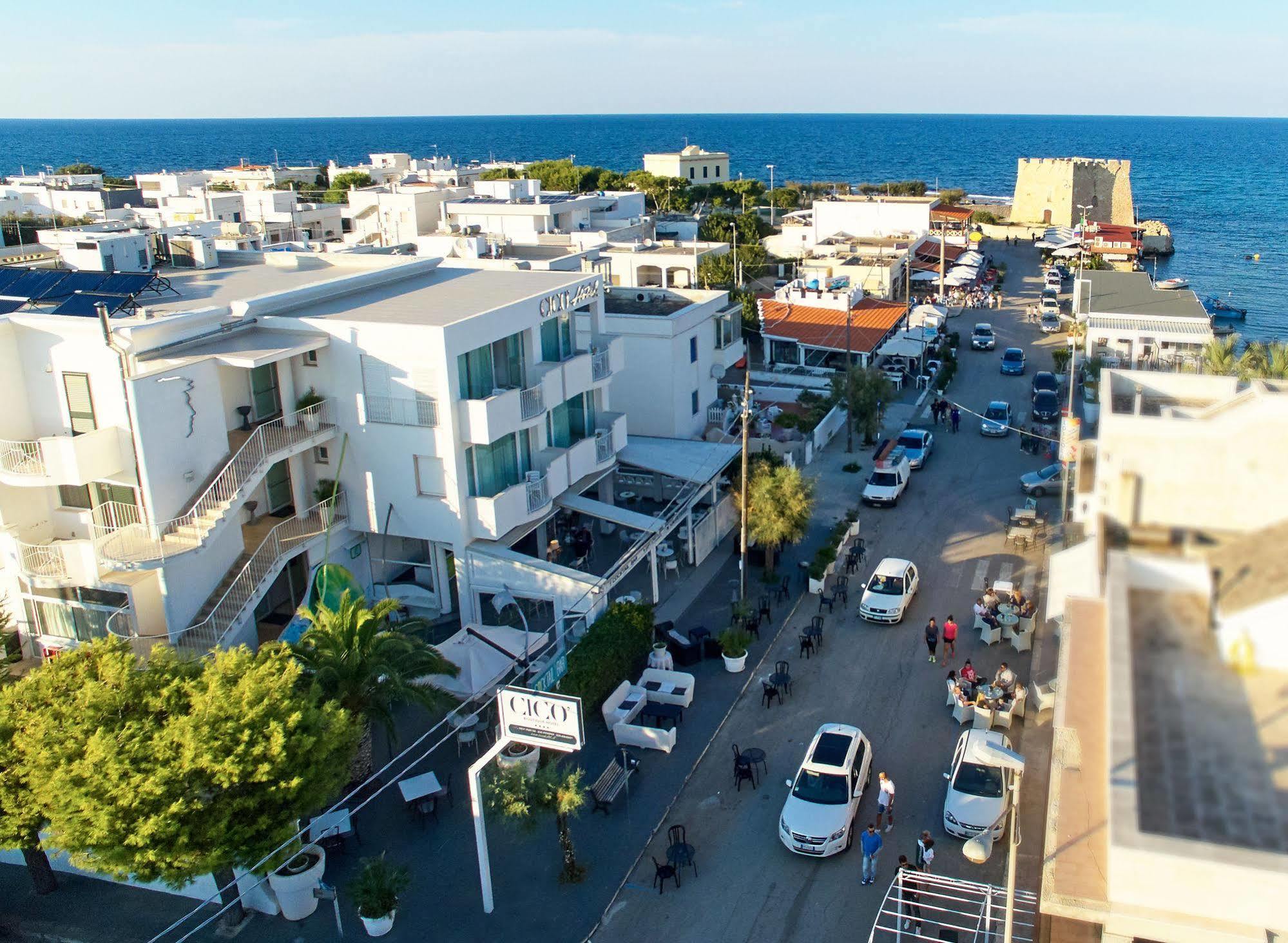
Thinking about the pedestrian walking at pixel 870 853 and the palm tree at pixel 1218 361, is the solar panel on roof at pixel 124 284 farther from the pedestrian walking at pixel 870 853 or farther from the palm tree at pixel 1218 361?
the palm tree at pixel 1218 361

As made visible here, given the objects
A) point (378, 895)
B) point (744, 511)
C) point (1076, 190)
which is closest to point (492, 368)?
point (744, 511)

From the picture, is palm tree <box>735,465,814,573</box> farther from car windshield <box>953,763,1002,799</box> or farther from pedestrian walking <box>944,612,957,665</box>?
car windshield <box>953,763,1002,799</box>

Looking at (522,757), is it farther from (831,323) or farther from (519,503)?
(831,323)

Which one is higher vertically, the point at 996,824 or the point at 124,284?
the point at 124,284

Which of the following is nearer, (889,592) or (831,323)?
(889,592)

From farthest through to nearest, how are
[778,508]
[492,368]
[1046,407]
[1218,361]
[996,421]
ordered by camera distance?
[1046,407]
[996,421]
[1218,361]
[778,508]
[492,368]

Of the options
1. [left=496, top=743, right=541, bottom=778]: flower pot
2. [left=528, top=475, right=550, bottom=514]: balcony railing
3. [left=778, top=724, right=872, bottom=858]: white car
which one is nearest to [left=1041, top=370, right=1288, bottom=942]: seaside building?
[left=778, top=724, right=872, bottom=858]: white car

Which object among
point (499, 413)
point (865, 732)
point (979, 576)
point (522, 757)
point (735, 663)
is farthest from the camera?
point (979, 576)

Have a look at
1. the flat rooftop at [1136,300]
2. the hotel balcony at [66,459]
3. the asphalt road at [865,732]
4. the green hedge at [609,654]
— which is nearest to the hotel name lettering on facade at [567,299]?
the green hedge at [609,654]
